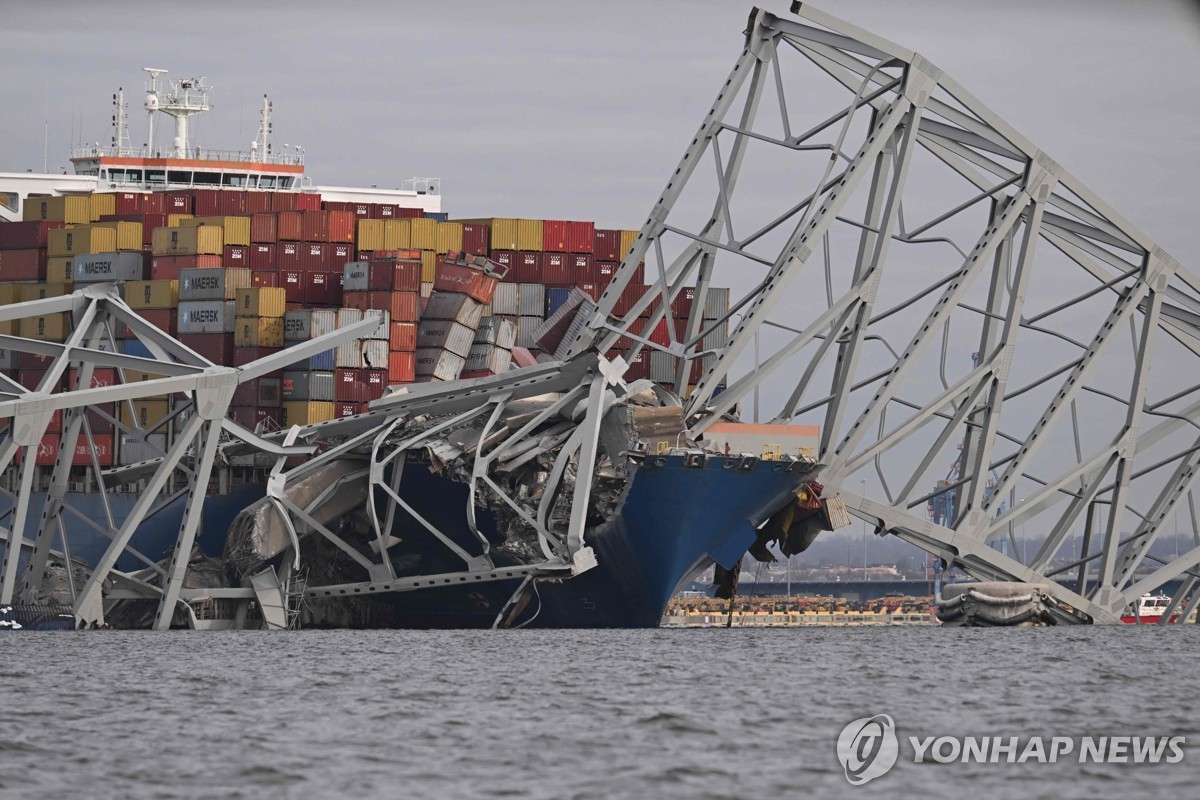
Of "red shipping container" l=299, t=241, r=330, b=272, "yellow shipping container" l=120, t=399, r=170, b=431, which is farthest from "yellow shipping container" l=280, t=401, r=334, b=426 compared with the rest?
"yellow shipping container" l=120, t=399, r=170, b=431

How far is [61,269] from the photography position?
256 feet

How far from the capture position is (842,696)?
33.1 metres

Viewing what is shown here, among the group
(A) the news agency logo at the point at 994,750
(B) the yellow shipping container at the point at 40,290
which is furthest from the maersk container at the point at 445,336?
(A) the news agency logo at the point at 994,750

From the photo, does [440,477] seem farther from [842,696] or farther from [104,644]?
[842,696]

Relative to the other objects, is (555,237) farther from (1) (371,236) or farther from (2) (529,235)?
(1) (371,236)

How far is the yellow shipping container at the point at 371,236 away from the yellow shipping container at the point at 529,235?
212 inches

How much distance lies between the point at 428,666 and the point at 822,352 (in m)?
17.3

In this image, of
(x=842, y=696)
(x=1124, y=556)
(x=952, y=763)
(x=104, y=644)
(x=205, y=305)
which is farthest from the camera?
(x=205, y=305)

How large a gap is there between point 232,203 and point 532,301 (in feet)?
61.9

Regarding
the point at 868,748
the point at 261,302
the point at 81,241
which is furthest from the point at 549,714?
the point at 81,241

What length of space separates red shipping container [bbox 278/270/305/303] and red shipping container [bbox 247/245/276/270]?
5.32 feet

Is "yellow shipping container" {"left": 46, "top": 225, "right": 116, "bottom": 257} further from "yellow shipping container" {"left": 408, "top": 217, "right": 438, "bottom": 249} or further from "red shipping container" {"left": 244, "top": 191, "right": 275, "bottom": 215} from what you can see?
"yellow shipping container" {"left": 408, "top": 217, "right": 438, "bottom": 249}

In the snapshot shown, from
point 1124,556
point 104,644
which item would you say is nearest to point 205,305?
point 104,644

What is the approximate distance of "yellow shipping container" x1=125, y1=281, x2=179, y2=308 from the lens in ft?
241
